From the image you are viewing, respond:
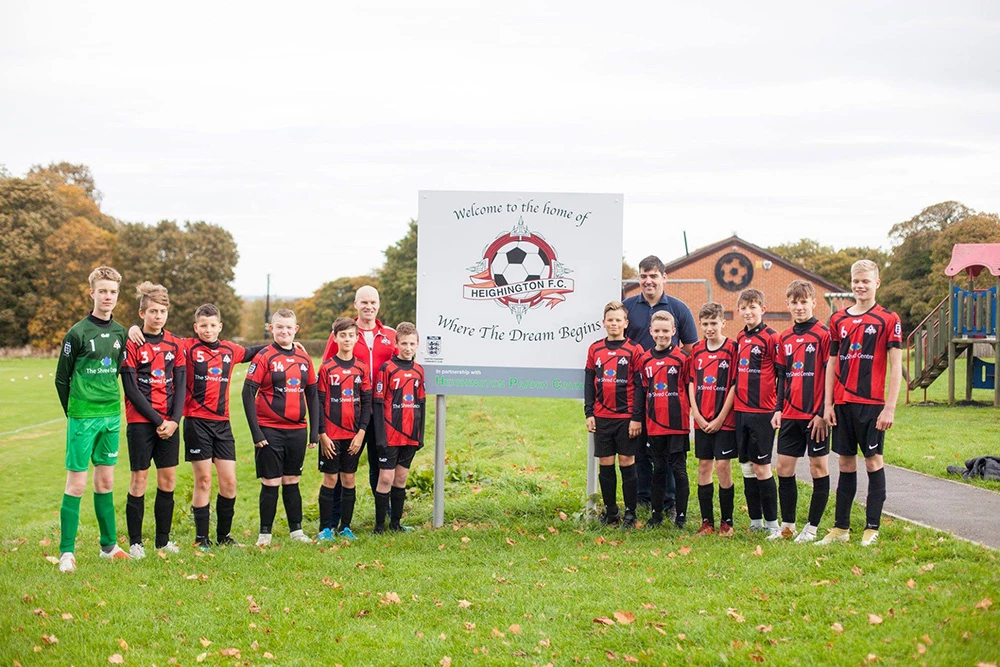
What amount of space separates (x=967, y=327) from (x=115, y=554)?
22527mm

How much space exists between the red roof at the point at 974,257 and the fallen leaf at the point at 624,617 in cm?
2046

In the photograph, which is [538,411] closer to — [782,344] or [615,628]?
[782,344]

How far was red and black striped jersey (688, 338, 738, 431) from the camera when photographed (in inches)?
329

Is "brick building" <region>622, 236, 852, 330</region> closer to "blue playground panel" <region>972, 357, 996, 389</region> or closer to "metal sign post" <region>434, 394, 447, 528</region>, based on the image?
"blue playground panel" <region>972, 357, 996, 389</region>

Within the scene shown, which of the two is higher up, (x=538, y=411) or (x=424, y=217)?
(x=424, y=217)

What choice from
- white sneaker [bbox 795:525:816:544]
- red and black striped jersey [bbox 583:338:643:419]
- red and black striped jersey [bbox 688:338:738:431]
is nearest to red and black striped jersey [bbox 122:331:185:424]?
red and black striped jersey [bbox 583:338:643:419]

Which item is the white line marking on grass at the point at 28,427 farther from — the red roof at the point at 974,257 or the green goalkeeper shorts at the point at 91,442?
the red roof at the point at 974,257

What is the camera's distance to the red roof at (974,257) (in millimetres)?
23297

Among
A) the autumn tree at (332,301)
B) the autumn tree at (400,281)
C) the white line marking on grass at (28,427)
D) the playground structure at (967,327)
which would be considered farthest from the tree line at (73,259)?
the playground structure at (967,327)

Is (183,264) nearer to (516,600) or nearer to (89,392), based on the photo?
(89,392)

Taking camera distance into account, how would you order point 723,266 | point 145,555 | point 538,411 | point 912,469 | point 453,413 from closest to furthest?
point 145,555 < point 912,469 < point 538,411 < point 453,413 < point 723,266

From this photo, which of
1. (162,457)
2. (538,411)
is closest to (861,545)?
(162,457)

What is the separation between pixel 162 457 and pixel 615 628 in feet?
14.9

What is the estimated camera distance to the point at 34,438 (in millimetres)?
25359
